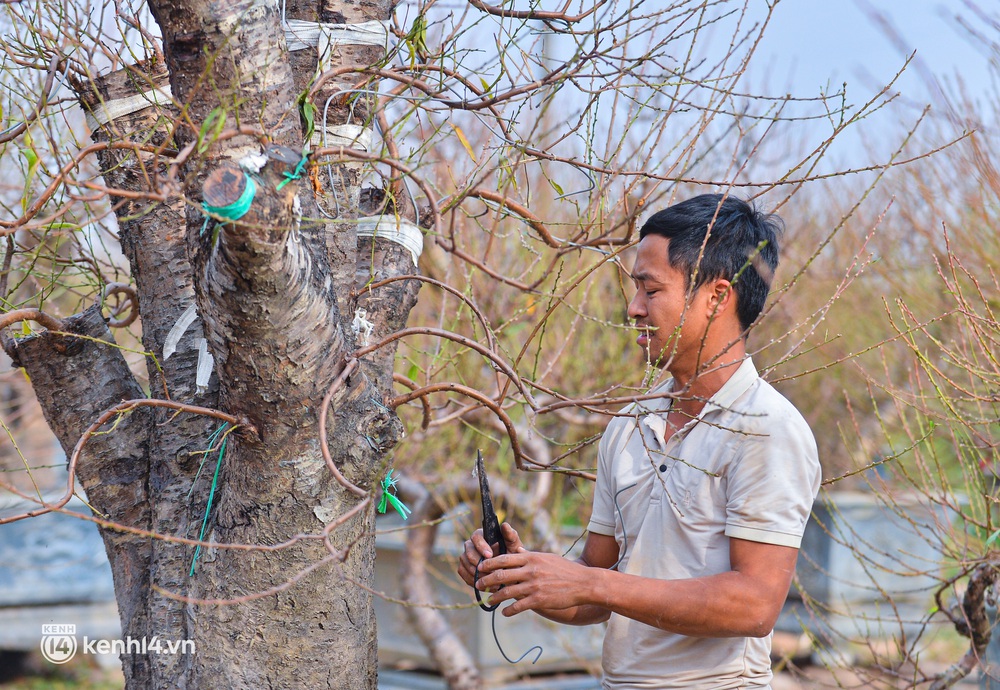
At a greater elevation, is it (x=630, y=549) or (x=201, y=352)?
(x=201, y=352)

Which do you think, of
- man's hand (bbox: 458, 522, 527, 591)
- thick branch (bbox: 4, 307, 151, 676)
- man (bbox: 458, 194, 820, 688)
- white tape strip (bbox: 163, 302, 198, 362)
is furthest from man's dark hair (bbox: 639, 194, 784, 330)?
thick branch (bbox: 4, 307, 151, 676)

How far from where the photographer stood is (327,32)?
1.82m

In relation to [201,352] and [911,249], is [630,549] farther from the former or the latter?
[911,249]

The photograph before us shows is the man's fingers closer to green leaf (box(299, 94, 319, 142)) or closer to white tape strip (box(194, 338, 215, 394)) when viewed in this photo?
white tape strip (box(194, 338, 215, 394))

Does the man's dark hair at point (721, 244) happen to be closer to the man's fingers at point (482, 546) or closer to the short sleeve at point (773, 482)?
the short sleeve at point (773, 482)

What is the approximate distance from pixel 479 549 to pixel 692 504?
434 mm

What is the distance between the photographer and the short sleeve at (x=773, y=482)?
1584 millimetres

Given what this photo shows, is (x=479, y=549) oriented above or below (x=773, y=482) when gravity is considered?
below

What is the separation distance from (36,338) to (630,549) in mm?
1376

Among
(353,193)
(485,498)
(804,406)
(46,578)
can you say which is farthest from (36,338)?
(804,406)

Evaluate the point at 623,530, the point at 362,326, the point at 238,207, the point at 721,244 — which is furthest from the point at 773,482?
the point at 238,207

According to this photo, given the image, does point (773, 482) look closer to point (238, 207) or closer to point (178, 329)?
point (238, 207)

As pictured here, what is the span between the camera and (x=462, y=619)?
18.4 ft

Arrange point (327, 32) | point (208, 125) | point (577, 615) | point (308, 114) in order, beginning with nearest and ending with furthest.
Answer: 1. point (208, 125)
2. point (308, 114)
3. point (327, 32)
4. point (577, 615)
